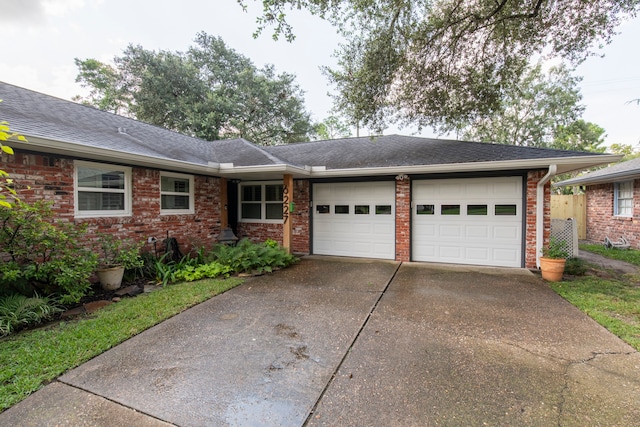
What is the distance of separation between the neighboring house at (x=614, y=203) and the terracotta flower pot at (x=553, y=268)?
603 centimetres

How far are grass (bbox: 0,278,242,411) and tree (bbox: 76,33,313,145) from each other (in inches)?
598

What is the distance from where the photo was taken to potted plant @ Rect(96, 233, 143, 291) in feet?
16.4

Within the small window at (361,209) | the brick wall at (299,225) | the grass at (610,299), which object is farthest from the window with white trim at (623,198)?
the brick wall at (299,225)

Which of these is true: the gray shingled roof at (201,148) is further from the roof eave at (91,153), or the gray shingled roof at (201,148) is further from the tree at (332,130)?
the tree at (332,130)

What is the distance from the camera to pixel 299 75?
2052 cm

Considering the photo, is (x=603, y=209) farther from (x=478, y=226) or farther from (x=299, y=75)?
(x=299, y=75)

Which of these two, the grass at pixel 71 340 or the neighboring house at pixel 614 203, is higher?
the neighboring house at pixel 614 203

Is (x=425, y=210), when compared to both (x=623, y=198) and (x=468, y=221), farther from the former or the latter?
(x=623, y=198)

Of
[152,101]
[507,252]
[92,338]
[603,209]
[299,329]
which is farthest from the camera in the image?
[152,101]

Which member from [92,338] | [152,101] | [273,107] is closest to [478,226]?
[92,338]

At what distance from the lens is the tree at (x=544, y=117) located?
17.6 meters

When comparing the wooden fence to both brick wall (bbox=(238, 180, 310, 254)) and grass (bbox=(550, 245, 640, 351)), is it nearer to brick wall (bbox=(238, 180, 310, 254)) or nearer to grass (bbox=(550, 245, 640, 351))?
grass (bbox=(550, 245, 640, 351))

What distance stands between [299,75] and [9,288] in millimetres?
19975

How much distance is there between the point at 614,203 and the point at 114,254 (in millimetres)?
15394
